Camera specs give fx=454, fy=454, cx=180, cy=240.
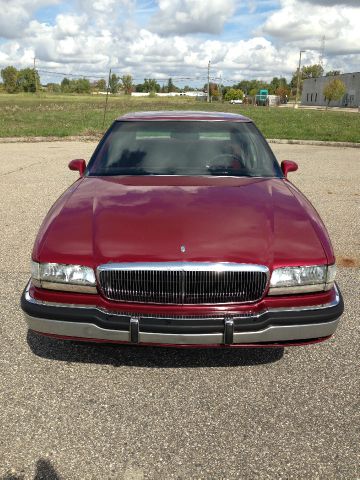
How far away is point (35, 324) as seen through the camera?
2.66 metres

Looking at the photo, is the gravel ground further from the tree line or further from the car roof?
the tree line

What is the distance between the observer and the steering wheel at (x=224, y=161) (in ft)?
12.5

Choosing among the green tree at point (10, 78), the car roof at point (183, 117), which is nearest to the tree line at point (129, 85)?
the green tree at point (10, 78)

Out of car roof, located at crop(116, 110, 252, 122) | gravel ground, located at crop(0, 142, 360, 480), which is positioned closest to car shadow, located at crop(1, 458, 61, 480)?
gravel ground, located at crop(0, 142, 360, 480)

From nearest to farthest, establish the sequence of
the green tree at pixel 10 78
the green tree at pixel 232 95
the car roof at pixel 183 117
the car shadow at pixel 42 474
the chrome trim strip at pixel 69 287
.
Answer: the car shadow at pixel 42 474
the chrome trim strip at pixel 69 287
the car roof at pixel 183 117
the green tree at pixel 10 78
the green tree at pixel 232 95

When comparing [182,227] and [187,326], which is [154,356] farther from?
[182,227]

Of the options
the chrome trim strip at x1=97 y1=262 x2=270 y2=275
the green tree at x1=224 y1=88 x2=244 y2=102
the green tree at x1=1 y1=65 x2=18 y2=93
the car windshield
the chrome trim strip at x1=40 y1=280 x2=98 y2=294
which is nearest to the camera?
the chrome trim strip at x1=97 y1=262 x2=270 y2=275

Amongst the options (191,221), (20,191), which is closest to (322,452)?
(191,221)

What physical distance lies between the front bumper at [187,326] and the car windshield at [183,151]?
4.84 ft

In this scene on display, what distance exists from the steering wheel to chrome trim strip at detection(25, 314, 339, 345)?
166cm

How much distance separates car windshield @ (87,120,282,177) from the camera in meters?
3.76

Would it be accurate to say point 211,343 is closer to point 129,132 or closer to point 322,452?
point 322,452

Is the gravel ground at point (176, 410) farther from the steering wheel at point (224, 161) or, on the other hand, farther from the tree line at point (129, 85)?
the tree line at point (129, 85)

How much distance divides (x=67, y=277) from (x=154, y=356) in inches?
35.0
